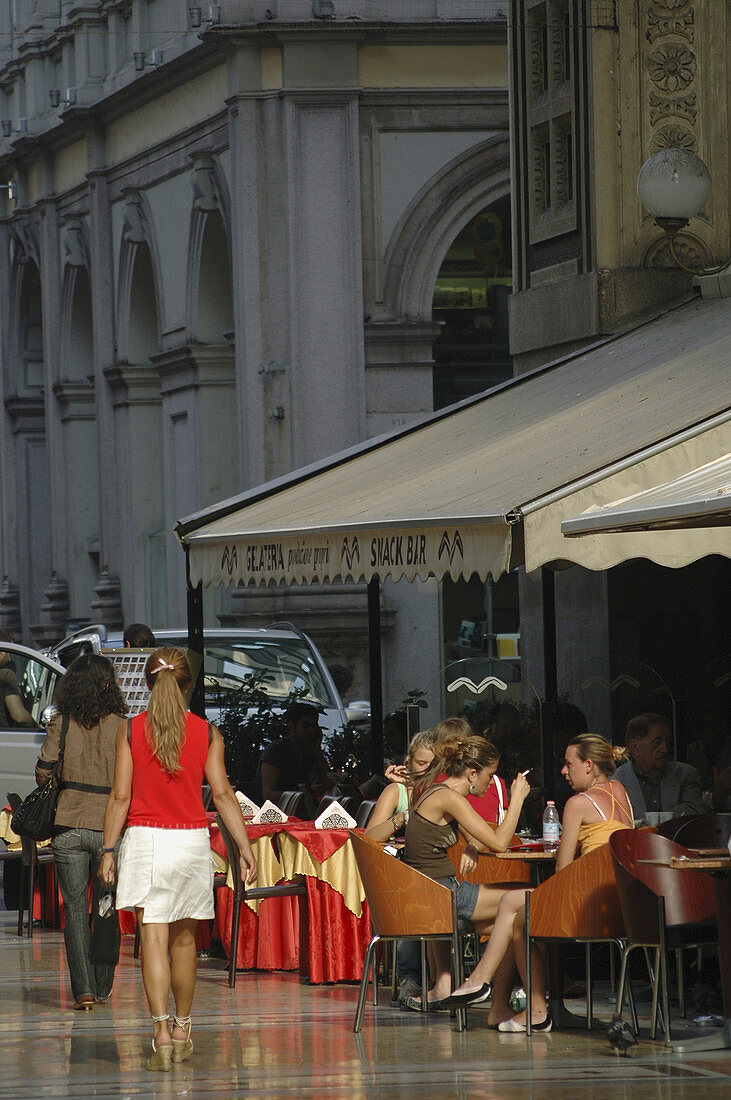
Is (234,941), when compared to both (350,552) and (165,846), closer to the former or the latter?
(350,552)

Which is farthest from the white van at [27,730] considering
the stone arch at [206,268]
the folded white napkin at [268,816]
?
the stone arch at [206,268]

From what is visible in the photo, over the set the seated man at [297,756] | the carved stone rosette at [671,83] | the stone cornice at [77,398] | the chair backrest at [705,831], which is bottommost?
the chair backrest at [705,831]

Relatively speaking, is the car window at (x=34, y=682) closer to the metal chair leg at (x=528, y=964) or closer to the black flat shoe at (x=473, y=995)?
the black flat shoe at (x=473, y=995)

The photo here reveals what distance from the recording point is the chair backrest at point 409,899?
1012 cm

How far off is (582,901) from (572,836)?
1.02ft

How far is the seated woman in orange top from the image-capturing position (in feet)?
32.4

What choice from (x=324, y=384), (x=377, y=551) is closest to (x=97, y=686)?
(x=377, y=551)

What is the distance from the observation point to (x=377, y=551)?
11.4m

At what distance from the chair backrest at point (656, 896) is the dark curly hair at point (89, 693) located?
3.04 m

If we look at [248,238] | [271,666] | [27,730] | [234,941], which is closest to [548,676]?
[234,941]

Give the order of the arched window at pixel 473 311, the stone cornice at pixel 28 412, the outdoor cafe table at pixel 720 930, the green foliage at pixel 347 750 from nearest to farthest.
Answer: the outdoor cafe table at pixel 720 930, the green foliage at pixel 347 750, the arched window at pixel 473 311, the stone cornice at pixel 28 412

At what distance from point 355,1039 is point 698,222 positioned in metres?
6.84

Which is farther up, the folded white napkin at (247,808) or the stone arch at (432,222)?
the stone arch at (432,222)

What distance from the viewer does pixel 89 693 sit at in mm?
11258
